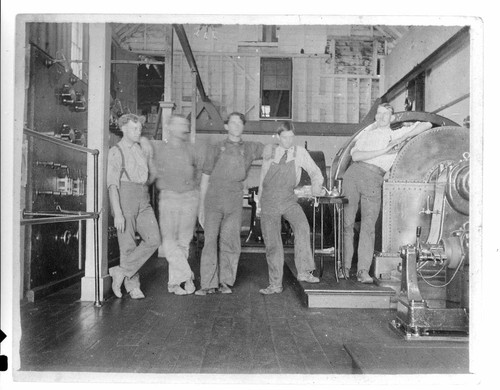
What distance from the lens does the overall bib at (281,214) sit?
181 inches

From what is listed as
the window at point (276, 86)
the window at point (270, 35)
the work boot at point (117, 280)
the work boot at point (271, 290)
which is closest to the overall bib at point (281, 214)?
the work boot at point (271, 290)

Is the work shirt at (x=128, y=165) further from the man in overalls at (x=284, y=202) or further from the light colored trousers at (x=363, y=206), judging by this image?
the light colored trousers at (x=363, y=206)

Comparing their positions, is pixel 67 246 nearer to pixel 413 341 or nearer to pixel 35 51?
pixel 35 51

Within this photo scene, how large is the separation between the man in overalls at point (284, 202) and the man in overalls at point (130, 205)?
41.6 inches

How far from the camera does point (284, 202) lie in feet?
15.2

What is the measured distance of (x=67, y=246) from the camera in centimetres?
521

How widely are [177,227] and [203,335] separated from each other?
1.51 m

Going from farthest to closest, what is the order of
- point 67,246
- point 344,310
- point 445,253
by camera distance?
point 67,246 → point 344,310 → point 445,253

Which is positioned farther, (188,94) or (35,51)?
(188,94)

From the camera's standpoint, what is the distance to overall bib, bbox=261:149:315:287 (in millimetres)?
4609

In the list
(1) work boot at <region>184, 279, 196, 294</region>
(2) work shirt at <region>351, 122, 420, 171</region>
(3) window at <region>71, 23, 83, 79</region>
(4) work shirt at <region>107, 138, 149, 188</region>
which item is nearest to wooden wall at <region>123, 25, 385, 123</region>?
(3) window at <region>71, 23, 83, 79</region>

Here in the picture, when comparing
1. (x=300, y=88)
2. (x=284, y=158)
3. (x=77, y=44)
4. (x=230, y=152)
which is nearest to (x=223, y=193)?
(x=230, y=152)

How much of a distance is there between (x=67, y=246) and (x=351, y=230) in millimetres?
2950

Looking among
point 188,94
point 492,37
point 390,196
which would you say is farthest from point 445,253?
point 188,94
